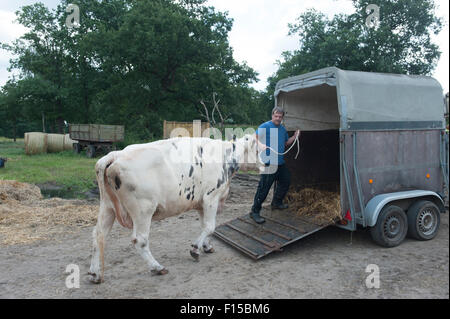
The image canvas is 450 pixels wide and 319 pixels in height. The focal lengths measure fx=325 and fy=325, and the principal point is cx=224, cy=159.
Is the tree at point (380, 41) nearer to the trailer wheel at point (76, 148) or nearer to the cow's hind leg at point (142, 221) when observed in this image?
the trailer wheel at point (76, 148)

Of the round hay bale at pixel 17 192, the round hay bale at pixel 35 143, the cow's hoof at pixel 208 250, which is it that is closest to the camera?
the cow's hoof at pixel 208 250

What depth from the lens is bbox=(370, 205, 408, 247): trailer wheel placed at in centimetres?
478

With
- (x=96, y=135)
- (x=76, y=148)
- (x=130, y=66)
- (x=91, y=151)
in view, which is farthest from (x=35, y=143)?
(x=130, y=66)

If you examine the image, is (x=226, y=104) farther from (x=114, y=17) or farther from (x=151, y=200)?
(x=151, y=200)

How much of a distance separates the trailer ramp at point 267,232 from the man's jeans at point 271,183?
305 mm

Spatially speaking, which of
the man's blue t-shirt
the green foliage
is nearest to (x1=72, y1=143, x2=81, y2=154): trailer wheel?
the green foliage

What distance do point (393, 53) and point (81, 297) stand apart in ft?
83.2

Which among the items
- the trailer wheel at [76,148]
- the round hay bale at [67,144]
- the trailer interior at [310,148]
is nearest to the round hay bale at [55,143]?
the round hay bale at [67,144]

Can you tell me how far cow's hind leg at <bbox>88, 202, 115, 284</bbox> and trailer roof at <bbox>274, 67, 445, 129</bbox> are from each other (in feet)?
11.3

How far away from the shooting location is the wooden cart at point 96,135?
19062 mm

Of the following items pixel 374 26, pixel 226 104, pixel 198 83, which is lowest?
pixel 226 104

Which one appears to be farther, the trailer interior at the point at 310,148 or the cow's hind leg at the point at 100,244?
the trailer interior at the point at 310,148
